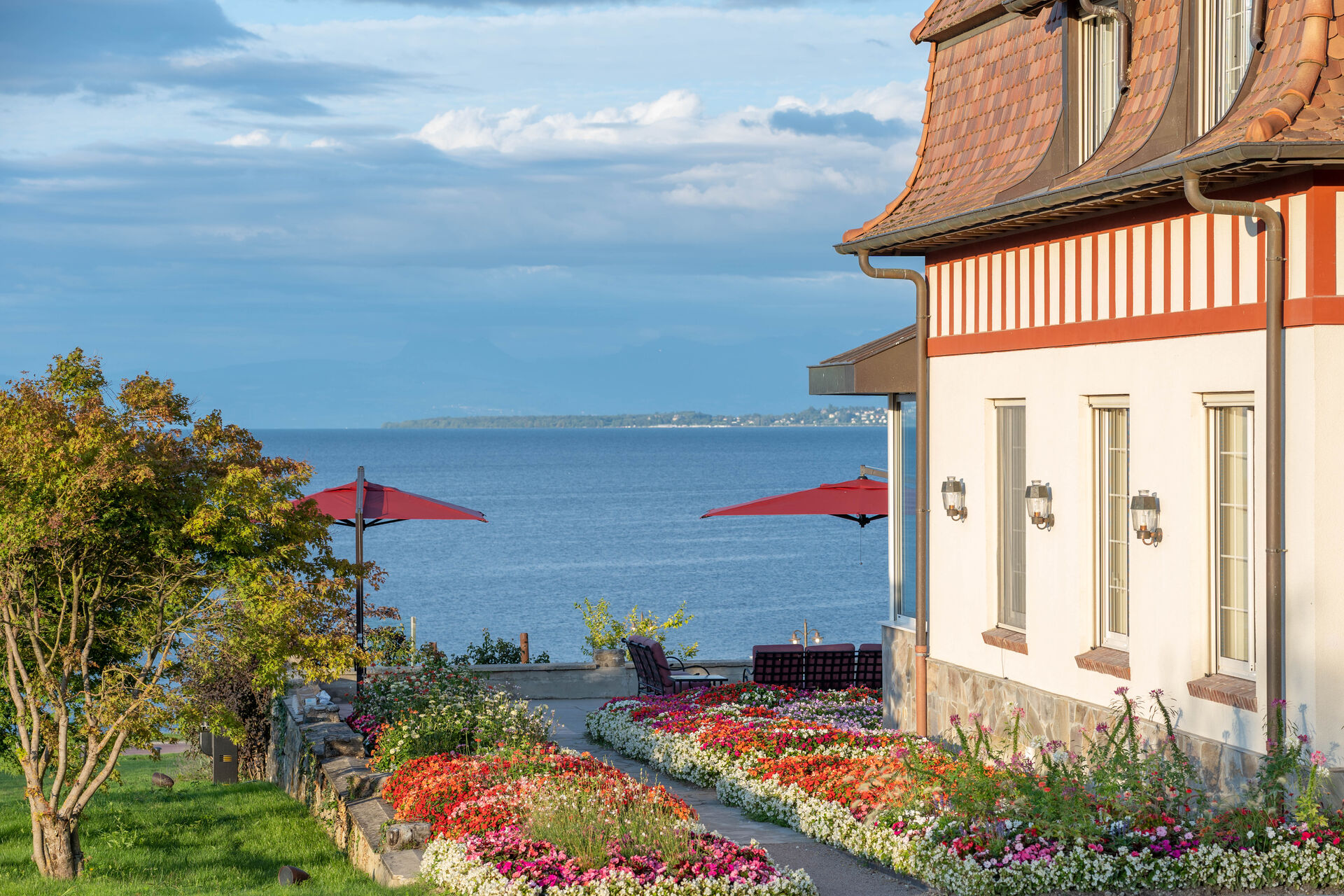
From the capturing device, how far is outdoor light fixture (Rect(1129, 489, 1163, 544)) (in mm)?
9047

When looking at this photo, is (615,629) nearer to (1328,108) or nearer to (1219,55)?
(1219,55)

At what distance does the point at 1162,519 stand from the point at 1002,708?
2644mm

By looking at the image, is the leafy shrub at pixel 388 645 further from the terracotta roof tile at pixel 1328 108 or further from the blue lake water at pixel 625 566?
the blue lake water at pixel 625 566

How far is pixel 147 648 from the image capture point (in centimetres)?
1060

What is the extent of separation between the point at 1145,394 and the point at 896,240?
10.1 feet

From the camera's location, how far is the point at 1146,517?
907 centimetres

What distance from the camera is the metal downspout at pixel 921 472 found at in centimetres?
1220

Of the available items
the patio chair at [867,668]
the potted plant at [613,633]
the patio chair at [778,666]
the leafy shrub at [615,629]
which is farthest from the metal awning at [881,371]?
the leafy shrub at [615,629]

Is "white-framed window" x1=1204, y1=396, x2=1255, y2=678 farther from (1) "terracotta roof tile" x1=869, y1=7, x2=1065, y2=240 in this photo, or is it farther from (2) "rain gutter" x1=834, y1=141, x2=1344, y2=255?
(1) "terracotta roof tile" x1=869, y1=7, x2=1065, y2=240

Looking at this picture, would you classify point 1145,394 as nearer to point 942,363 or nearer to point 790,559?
point 942,363

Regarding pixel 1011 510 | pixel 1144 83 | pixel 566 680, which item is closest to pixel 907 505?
pixel 1011 510

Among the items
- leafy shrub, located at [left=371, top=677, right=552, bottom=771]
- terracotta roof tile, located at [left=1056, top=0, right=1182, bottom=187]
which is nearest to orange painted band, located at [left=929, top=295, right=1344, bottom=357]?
terracotta roof tile, located at [left=1056, top=0, right=1182, bottom=187]

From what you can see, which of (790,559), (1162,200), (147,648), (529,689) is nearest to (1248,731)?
(1162,200)

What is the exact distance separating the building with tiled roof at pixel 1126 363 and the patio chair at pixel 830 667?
2.25 meters
